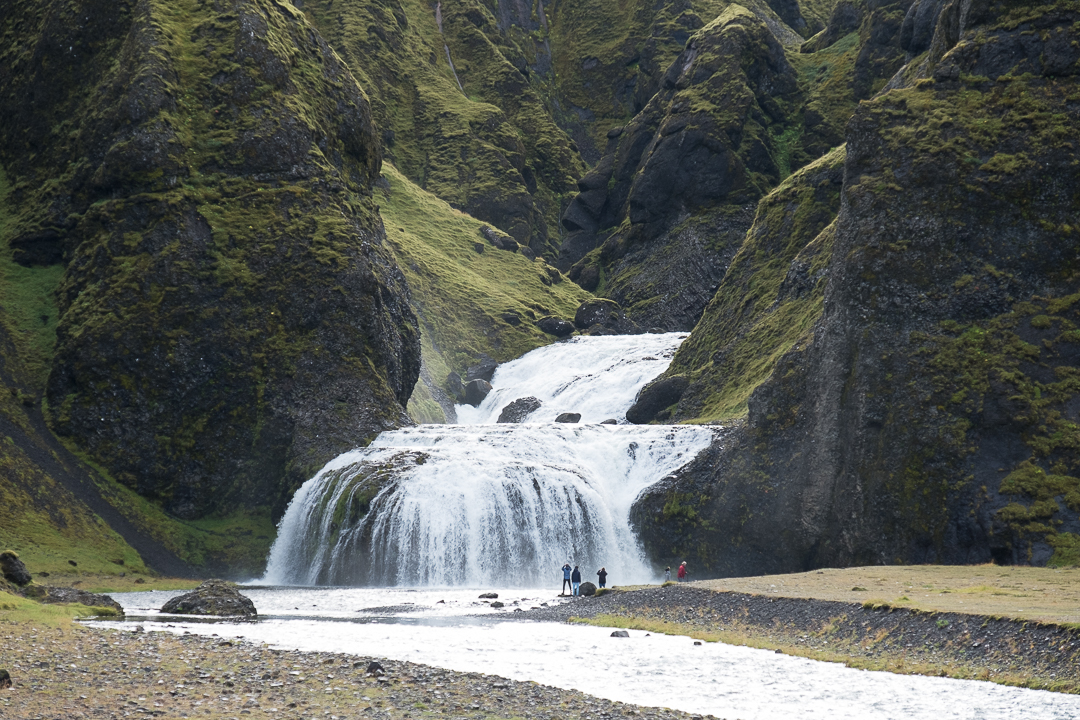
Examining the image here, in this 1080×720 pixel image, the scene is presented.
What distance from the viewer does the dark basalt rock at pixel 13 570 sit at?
36.3 m

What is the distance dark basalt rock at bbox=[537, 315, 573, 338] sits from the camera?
130 meters

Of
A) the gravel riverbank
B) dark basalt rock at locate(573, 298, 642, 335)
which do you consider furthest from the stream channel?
dark basalt rock at locate(573, 298, 642, 335)

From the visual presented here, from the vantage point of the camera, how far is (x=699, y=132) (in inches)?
5512

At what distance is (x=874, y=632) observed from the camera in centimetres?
2778

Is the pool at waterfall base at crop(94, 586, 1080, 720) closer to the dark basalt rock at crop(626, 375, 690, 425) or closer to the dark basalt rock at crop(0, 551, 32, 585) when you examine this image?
the dark basalt rock at crop(0, 551, 32, 585)

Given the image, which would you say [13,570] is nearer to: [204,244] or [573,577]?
[573,577]

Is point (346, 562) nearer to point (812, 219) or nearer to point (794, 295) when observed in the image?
point (794, 295)

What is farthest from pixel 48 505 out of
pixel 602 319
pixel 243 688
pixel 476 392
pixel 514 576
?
pixel 602 319

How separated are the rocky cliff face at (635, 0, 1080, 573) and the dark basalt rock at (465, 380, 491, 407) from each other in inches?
2017

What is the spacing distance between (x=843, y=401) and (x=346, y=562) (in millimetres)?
32454

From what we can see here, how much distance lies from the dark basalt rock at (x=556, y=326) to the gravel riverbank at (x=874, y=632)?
89.9 meters

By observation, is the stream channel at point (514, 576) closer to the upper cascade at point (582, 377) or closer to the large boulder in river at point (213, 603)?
the upper cascade at point (582, 377)

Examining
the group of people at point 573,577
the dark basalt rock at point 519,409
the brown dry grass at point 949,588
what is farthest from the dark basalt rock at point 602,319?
the brown dry grass at point 949,588

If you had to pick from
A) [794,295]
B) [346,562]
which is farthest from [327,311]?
[794,295]
